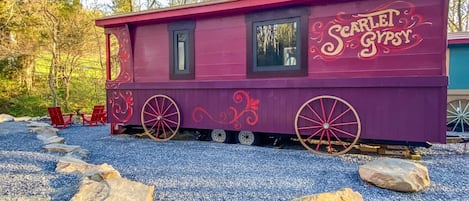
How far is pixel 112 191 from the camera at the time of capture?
2.30m

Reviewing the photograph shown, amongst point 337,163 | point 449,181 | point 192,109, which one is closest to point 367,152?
point 337,163

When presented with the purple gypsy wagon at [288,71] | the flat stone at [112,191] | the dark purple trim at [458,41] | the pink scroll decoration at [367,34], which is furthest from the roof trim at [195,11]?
the dark purple trim at [458,41]

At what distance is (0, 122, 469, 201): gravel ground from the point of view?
2611mm

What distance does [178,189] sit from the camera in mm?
2760

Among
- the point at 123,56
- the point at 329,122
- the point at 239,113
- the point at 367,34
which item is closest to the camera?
the point at 367,34

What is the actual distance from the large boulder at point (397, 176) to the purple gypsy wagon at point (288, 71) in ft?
3.71

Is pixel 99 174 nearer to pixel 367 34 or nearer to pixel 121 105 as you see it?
pixel 121 105

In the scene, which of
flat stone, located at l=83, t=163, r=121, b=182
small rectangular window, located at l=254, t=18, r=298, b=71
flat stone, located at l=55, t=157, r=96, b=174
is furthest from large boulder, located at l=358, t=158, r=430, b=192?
flat stone, located at l=55, t=157, r=96, b=174

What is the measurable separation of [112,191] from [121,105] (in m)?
3.89

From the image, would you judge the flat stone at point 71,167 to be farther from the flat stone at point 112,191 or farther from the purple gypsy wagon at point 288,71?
the purple gypsy wagon at point 288,71

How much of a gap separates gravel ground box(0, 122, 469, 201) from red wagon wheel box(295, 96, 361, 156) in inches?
10.8

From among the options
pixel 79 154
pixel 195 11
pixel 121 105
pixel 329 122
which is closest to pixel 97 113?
pixel 121 105

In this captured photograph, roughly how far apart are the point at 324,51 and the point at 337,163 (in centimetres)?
159

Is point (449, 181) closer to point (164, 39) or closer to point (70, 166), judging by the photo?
point (70, 166)
